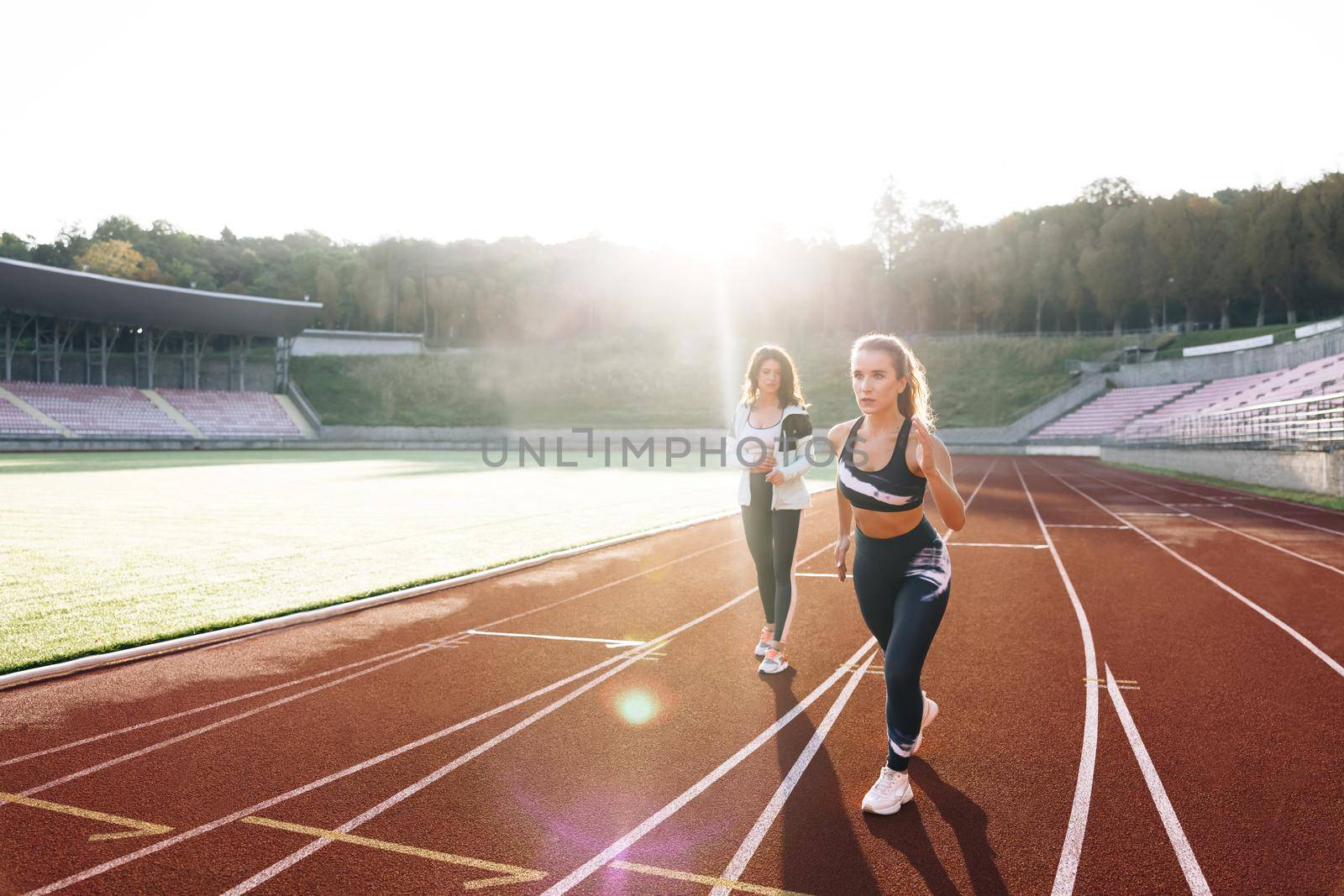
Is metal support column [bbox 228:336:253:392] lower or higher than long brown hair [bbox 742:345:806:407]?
higher

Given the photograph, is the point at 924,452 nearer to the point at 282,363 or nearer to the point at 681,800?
the point at 681,800

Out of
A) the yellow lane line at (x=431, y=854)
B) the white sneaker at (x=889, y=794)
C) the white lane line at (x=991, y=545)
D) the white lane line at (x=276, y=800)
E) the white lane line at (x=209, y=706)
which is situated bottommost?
the white lane line at (x=991, y=545)

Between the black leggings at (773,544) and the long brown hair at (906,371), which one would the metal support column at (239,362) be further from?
the long brown hair at (906,371)

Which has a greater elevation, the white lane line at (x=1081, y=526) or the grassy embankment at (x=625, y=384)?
the grassy embankment at (x=625, y=384)

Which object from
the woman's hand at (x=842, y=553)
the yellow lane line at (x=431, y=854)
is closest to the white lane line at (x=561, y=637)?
the woman's hand at (x=842, y=553)

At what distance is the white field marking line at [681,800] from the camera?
3309mm

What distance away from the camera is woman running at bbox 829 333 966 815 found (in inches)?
147

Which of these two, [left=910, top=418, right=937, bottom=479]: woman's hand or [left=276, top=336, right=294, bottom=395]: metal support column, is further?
[left=276, top=336, right=294, bottom=395]: metal support column

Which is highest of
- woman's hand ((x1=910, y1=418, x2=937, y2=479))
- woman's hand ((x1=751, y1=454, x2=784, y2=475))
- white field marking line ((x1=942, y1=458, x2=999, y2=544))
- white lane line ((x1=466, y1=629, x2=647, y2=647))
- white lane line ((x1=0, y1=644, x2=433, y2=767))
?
woman's hand ((x1=910, y1=418, x2=937, y2=479))

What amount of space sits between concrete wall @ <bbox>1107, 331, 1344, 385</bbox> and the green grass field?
103 feet

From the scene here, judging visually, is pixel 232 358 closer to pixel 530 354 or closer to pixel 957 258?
pixel 530 354

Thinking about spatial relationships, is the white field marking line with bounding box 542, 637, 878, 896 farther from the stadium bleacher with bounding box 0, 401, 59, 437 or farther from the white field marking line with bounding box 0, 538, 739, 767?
the stadium bleacher with bounding box 0, 401, 59, 437

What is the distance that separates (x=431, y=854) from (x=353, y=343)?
254 feet

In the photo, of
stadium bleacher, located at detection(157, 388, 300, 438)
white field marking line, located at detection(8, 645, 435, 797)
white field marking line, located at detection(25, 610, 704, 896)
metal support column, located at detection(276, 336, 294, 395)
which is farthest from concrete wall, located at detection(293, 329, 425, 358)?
white field marking line, located at detection(25, 610, 704, 896)
